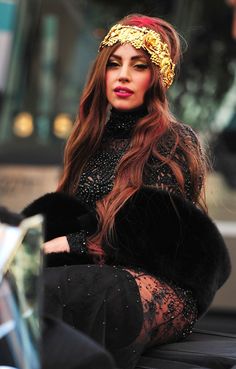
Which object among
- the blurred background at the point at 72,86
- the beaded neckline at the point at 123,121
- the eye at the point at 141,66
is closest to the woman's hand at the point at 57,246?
the beaded neckline at the point at 123,121

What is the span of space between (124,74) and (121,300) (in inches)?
30.9

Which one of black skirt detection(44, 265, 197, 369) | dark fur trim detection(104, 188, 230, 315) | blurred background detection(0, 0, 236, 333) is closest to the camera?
black skirt detection(44, 265, 197, 369)

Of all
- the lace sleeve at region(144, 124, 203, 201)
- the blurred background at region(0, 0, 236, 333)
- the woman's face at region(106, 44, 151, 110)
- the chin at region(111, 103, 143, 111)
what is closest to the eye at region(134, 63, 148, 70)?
the woman's face at region(106, 44, 151, 110)

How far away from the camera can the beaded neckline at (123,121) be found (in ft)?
9.18

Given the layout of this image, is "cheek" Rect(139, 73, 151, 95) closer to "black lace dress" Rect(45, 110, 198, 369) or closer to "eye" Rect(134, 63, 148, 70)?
"eye" Rect(134, 63, 148, 70)

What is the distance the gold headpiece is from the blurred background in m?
2.68

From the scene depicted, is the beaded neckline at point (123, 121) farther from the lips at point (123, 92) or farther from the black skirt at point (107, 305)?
the black skirt at point (107, 305)

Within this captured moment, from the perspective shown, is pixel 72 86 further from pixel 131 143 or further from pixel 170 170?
pixel 170 170

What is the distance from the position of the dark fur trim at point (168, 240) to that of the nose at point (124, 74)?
423mm

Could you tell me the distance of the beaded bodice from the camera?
2635mm

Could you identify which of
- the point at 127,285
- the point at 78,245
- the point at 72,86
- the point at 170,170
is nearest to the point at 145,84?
the point at 170,170

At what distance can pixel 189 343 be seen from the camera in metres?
2.70

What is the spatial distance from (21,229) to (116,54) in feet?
3.87

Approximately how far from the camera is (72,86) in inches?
233
